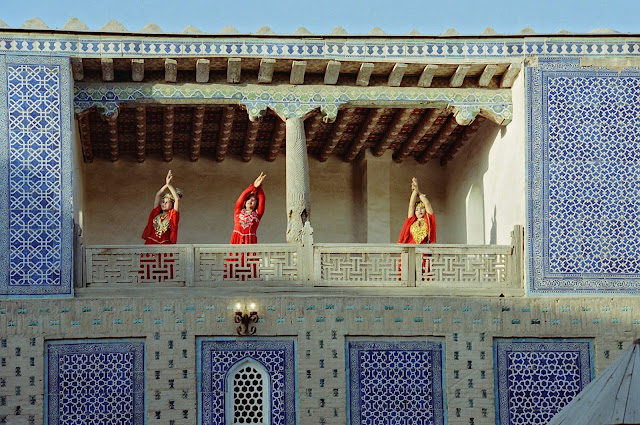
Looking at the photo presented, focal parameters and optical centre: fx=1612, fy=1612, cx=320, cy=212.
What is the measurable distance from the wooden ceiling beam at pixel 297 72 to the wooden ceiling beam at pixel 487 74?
173 centimetres

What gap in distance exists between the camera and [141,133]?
674 inches

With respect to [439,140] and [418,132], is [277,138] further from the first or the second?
[439,140]

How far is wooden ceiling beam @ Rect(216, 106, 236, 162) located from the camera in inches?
649

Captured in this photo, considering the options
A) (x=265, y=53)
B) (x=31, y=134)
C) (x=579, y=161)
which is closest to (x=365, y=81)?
(x=265, y=53)

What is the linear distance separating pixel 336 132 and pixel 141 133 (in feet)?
6.93

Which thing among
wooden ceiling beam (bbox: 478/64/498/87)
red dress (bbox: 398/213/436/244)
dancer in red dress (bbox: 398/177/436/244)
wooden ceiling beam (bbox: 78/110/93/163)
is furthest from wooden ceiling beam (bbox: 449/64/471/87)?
wooden ceiling beam (bbox: 78/110/93/163)

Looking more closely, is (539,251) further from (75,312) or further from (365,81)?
(75,312)

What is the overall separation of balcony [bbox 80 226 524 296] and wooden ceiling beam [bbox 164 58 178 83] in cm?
164

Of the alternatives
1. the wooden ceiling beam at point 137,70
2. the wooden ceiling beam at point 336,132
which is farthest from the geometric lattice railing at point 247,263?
the wooden ceiling beam at point 336,132

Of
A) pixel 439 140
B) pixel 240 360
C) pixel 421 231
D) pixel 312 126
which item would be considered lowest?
pixel 240 360

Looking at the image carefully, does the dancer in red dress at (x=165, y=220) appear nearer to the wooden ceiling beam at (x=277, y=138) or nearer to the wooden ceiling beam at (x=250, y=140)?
the wooden ceiling beam at (x=250, y=140)

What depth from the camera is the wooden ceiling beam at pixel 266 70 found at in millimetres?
15391

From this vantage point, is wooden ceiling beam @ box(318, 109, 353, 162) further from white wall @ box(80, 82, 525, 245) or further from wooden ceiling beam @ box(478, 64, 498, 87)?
wooden ceiling beam @ box(478, 64, 498, 87)

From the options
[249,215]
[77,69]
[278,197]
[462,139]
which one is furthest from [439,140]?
[77,69]
